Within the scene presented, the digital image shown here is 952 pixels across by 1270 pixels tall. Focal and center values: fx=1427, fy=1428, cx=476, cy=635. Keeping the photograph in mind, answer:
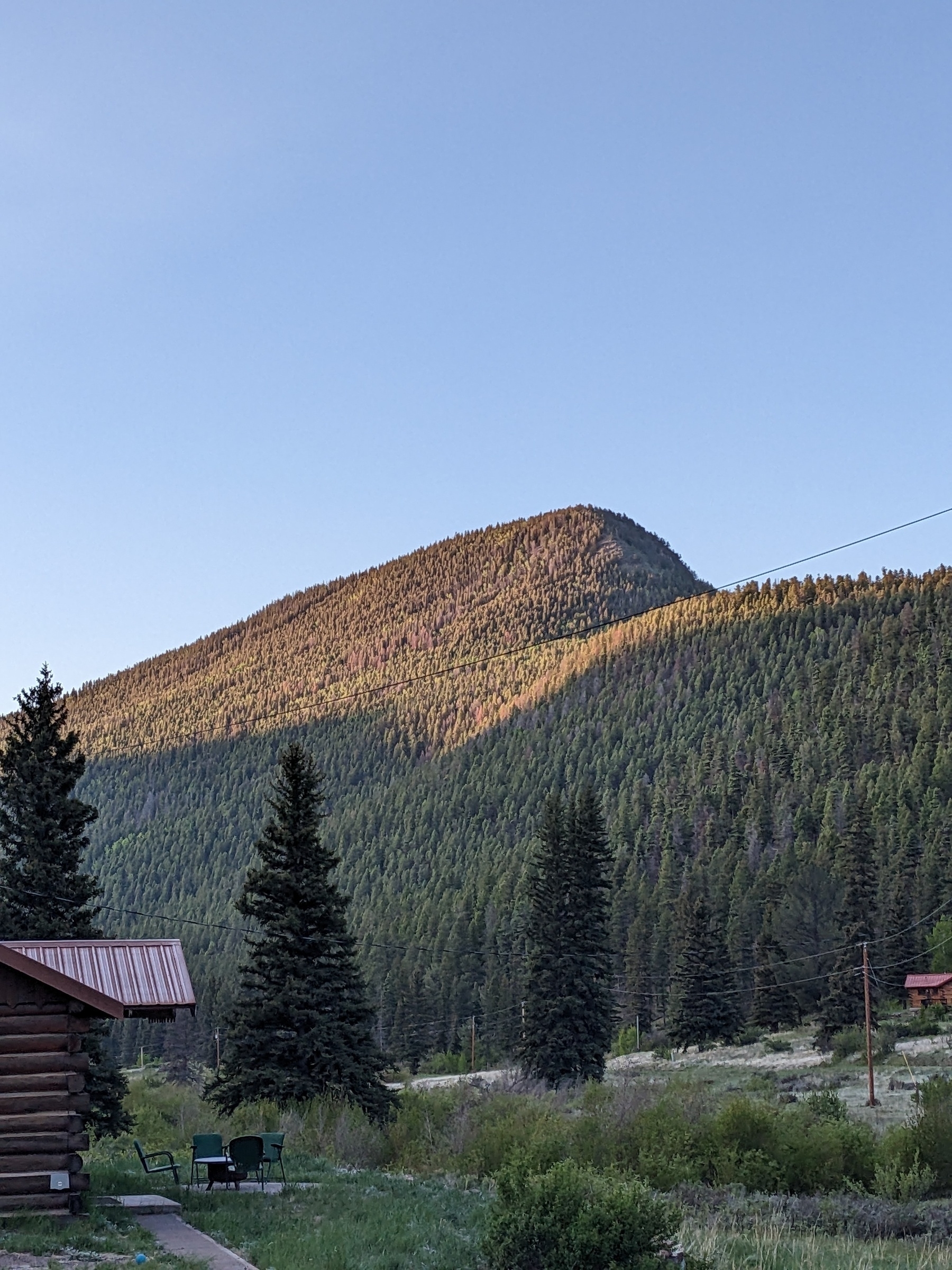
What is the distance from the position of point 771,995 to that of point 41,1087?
72.3 meters

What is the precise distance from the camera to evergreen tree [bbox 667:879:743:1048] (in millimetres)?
81312

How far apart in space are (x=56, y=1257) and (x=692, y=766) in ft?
532

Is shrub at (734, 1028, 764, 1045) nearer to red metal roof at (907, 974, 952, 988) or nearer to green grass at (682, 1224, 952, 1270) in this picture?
red metal roof at (907, 974, 952, 988)

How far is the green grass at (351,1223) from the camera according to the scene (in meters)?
15.5

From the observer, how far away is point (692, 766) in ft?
573

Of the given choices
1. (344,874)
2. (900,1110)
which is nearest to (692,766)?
(344,874)

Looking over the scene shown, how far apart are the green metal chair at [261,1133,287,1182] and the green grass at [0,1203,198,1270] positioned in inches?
164

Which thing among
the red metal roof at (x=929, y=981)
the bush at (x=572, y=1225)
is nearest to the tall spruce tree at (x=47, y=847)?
the bush at (x=572, y=1225)

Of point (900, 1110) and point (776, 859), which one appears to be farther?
point (776, 859)

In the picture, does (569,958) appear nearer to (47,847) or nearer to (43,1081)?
(47,847)

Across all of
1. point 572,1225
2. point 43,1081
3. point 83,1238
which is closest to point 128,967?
point 43,1081

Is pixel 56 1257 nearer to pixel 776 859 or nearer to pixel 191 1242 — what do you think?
pixel 191 1242

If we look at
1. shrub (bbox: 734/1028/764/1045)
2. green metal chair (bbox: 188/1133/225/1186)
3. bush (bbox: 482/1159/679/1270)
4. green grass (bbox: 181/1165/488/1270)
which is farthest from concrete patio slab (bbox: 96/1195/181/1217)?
shrub (bbox: 734/1028/764/1045)

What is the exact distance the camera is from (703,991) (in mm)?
82125
